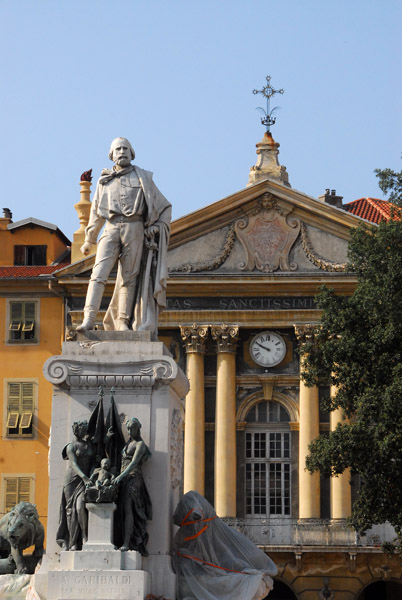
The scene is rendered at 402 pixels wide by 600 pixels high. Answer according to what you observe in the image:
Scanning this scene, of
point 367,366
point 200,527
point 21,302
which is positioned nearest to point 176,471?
point 200,527

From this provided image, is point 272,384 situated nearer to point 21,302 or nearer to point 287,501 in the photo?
point 287,501

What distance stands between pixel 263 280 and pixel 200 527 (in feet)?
104

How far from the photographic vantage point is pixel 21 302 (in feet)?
155

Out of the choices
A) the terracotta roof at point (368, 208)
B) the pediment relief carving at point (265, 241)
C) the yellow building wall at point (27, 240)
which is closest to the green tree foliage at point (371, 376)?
the pediment relief carving at point (265, 241)

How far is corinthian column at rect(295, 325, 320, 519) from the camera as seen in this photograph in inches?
1736

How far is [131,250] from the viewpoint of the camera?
1409cm

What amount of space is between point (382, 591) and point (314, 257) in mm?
11237

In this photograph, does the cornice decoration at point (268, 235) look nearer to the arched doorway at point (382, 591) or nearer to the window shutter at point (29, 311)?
the window shutter at point (29, 311)

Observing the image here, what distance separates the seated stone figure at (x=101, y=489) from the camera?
1278 centimetres

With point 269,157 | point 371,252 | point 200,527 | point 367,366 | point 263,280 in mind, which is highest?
point 269,157

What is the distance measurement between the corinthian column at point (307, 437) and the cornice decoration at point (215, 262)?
3.28m

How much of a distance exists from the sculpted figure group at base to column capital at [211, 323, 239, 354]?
32.2 m

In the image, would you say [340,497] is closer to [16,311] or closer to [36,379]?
[36,379]

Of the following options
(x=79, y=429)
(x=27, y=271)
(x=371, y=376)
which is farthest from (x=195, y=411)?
(x=79, y=429)
